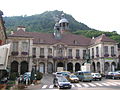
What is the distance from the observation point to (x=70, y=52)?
→ 1998 inches

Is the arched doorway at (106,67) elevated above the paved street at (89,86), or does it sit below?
above

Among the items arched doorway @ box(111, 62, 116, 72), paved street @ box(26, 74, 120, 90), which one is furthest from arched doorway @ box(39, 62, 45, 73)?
paved street @ box(26, 74, 120, 90)

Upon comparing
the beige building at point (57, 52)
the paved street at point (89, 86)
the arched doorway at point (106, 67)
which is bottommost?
the paved street at point (89, 86)

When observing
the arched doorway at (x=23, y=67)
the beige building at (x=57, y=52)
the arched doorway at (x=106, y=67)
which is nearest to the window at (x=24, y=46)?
the beige building at (x=57, y=52)

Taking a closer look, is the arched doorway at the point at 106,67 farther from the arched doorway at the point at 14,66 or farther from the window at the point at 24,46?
the arched doorway at the point at 14,66

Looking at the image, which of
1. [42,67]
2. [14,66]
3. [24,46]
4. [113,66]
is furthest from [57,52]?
[113,66]

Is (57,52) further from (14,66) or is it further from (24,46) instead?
(14,66)

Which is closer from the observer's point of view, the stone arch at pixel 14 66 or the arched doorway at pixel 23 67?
the stone arch at pixel 14 66

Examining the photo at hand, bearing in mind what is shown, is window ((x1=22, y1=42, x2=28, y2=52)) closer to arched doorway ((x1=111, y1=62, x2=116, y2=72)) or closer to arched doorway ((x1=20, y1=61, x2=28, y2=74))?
arched doorway ((x1=20, y1=61, x2=28, y2=74))

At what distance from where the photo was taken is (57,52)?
49.0 metres

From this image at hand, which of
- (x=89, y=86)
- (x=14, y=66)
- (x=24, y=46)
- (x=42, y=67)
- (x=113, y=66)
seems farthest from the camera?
(x=42, y=67)

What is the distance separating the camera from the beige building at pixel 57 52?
4147cm

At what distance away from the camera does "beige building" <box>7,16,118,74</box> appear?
136 feet

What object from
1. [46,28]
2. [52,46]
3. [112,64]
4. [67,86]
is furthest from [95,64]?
[46,28]
